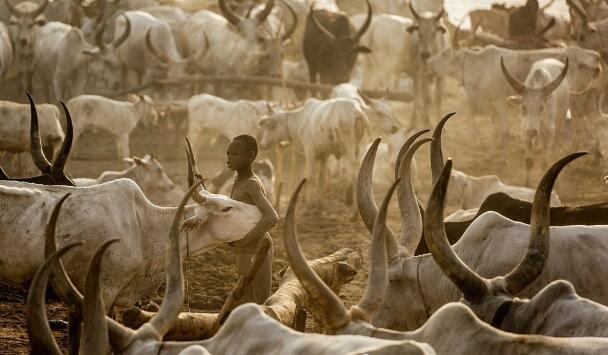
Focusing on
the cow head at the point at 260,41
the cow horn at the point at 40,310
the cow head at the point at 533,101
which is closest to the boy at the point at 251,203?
the cow horn at the point at 40,310

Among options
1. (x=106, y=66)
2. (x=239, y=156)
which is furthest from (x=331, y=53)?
(x=239, y=156)

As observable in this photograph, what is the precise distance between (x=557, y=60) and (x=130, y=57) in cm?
698

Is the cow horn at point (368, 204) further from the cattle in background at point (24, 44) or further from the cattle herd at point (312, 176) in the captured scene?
the cattle in background at point (24, 44)

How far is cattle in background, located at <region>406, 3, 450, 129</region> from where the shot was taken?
19656mm

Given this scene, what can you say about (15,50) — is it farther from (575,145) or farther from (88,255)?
(88,255)

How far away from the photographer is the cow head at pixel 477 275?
548 centimetres

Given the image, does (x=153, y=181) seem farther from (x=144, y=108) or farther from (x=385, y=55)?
(x=385, y=55)

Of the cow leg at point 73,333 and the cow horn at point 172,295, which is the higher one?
the cow horn at point 172,295

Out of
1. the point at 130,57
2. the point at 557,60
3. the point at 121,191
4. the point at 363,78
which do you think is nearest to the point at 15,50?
the point at 130,57

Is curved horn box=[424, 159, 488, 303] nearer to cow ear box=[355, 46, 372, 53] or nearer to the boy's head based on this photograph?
the boy's head

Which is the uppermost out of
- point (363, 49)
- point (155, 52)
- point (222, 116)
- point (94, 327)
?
point (363, 49)

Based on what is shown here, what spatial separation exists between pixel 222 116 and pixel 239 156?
841 centimetres

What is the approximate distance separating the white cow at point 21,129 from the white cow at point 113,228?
6304 mm

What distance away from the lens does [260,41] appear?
65.5ft
